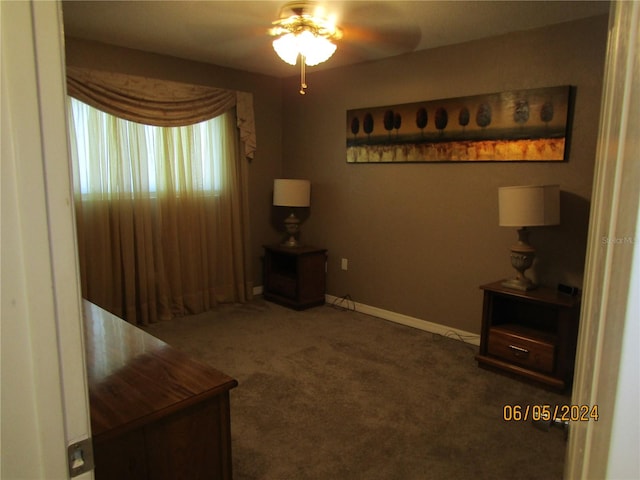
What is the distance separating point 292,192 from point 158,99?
1433mm

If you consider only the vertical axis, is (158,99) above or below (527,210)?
above

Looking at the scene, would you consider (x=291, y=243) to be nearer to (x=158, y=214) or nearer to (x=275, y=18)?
(x=158, y=214)

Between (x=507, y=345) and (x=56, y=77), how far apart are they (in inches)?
116

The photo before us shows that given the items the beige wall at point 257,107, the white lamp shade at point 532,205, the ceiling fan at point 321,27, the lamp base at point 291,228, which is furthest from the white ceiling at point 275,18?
the lamp base at point 291,228

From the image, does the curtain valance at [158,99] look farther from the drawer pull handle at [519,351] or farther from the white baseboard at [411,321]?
the drawer pull handle at [519,351]

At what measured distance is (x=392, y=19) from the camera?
113 inches

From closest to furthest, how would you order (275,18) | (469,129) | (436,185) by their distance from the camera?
(275,18) → (469,129) → (436,185)

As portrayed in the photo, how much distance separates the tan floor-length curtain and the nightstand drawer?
8.30 ft

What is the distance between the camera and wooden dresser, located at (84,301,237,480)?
123 cm

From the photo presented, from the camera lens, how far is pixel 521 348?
2820mm

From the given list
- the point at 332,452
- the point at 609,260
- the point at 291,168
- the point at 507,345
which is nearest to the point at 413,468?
the point at 332,452

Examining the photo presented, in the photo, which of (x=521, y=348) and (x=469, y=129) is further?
(x=469, y=129)

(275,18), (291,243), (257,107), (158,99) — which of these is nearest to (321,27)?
(275,18)

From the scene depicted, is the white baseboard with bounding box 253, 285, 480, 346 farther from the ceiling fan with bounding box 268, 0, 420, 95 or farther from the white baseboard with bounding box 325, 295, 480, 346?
the ceiling fan with bounding box 268, 0, 420, 95
